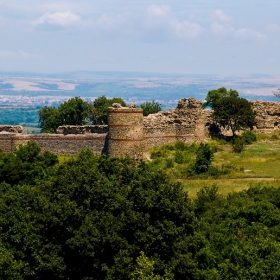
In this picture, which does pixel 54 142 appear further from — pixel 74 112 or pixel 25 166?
pixel 74 112

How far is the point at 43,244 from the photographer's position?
24344 mm

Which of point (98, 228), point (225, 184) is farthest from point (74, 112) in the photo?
point (98, 228)

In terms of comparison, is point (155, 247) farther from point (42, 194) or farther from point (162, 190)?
point (42, 194)

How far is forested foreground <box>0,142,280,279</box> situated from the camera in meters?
22.9

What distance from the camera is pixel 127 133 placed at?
38594 millimetres

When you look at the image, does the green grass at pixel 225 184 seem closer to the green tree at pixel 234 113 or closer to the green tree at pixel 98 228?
the green tree at pixel 98 228

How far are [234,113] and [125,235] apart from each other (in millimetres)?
22262

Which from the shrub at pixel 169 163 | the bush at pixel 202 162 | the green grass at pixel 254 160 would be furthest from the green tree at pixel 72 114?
the bush at pixel 202 162

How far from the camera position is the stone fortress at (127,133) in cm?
3859

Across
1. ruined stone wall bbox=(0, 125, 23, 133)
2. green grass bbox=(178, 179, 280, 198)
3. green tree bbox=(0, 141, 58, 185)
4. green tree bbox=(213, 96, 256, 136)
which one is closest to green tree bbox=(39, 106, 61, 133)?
ruined stone wall bbox=(0, 125, 23, 133)

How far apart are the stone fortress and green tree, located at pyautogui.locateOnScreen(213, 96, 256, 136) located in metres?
1.10

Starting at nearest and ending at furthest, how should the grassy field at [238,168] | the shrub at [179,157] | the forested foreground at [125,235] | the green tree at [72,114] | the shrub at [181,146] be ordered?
the forested foreground at [125,235] → the grassy field at [238,168] → the shrub at [179,157] → the shrub at [181,146] → the green tree at [72,114]

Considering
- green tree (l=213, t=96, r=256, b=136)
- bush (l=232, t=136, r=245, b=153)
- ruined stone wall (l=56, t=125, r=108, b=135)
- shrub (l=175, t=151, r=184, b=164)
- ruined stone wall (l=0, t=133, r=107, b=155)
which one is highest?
green tree (l=213, t=96, r=256, b=136)

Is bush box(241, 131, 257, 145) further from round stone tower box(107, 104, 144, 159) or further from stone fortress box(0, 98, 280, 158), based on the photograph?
round stone tower box(107, 104, 144, 159)
